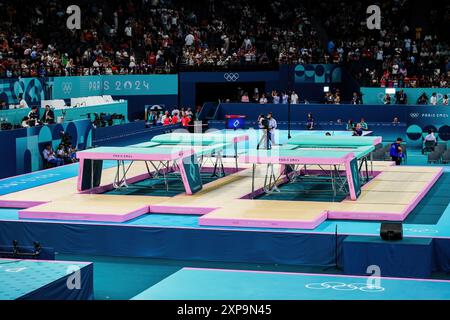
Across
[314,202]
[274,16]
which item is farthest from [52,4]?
[314,202]

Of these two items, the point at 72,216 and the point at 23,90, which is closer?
the point at 72,216

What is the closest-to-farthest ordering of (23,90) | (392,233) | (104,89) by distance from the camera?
(392,233) < (23,90) < (104,89)

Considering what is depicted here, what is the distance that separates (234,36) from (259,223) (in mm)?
26246

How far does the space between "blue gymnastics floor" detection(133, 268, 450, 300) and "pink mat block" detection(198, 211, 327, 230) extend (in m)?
2.68

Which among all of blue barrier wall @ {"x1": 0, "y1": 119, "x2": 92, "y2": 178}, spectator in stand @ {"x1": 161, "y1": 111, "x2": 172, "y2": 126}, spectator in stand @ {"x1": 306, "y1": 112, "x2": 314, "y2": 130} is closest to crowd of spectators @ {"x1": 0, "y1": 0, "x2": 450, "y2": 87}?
spectator in stand @ {"x1": 161, "y1": 111, "x2": 172, "y2": 126}

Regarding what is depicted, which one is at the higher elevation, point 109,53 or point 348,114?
point 109,53

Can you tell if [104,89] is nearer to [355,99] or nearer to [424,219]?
[355,99]

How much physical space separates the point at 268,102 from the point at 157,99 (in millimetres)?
5171

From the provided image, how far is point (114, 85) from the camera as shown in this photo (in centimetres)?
3491

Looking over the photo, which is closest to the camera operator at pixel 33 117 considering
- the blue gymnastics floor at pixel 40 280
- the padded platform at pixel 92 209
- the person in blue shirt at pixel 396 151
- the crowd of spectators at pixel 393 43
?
the padded platform at pixel 92 209

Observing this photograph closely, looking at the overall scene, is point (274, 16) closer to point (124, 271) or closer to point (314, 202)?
point (314, 202)

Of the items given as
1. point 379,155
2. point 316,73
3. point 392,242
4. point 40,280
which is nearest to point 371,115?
point 316,73

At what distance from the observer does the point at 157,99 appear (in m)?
37.3

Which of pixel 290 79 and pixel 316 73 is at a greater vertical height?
pixel 316 73
